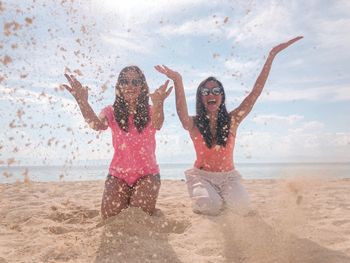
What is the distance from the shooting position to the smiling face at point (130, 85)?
508 centimetres

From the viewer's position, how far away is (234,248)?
160 inches

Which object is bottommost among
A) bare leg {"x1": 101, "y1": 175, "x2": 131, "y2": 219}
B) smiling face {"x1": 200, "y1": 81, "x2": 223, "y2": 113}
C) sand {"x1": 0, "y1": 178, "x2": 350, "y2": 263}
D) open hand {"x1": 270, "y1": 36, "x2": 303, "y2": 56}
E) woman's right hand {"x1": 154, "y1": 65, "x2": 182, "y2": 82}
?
sand {"x1": 0, "y1": 178, "x2": 350, "y2": 263}

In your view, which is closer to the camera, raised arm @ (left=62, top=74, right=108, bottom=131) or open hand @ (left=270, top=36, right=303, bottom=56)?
raised arm @ (left=62, top=74, right=108, bottom=131)

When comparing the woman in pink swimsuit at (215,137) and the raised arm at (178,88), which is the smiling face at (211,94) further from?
the raised arm at (178,88)

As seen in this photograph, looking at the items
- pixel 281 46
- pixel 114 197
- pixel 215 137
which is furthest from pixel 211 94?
pixel 114 197

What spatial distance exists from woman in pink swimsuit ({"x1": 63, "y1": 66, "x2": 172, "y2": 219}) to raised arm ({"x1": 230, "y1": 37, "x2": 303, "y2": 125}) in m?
1.16

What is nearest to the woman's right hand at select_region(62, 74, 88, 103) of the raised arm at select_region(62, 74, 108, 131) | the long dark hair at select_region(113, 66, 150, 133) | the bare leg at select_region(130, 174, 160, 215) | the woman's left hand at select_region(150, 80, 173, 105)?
the raised arm at select_region(62, 74, 108, 131)

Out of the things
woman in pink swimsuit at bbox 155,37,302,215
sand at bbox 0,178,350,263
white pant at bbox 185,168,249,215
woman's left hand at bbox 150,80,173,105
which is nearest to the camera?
sand at bbox 0,178,350,263

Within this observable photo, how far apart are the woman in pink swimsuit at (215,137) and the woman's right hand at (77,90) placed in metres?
1.04

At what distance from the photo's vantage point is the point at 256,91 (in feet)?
18.1

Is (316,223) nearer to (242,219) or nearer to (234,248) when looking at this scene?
(242,219)

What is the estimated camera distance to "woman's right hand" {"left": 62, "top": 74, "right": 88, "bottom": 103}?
497 centimetres

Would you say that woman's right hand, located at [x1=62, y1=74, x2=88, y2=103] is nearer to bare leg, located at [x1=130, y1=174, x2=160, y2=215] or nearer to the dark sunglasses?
the dark sunglasses

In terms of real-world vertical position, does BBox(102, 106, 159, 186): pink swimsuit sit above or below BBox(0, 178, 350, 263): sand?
above
